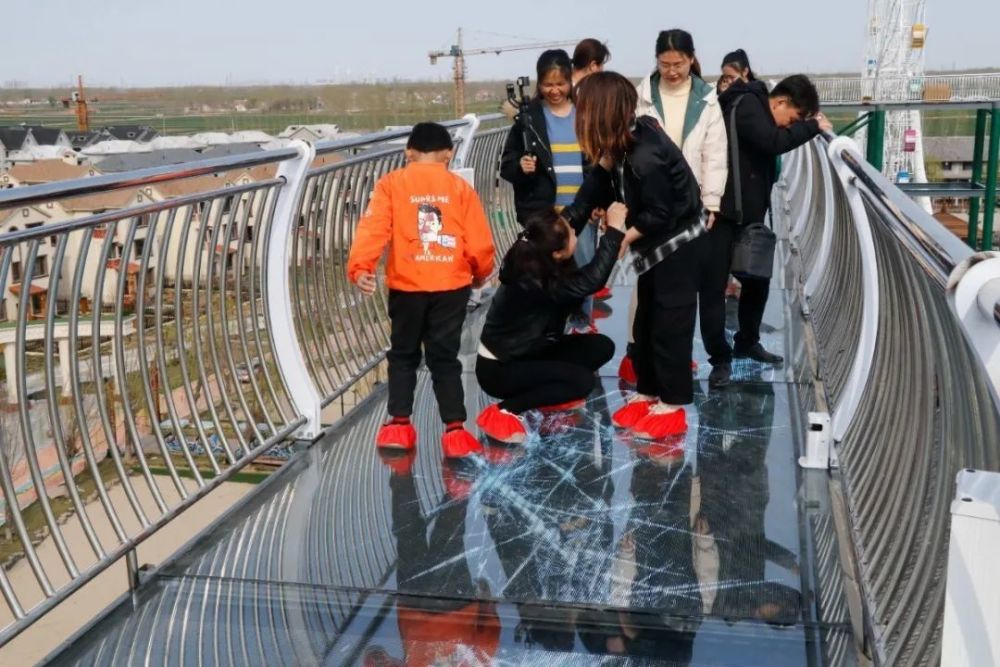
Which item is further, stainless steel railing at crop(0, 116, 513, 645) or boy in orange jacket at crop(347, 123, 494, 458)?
boy in orange jacket at crop(347, 123, 494, 458)

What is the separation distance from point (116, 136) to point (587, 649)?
115 m

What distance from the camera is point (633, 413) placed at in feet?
17.0

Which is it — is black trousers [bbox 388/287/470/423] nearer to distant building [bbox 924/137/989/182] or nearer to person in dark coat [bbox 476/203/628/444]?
person in dark coat [bbox 476/203/628/444]

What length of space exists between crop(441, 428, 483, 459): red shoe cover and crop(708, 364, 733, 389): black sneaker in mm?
1490

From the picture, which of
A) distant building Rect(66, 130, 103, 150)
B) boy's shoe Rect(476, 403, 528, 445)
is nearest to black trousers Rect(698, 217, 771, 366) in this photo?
boy's shoe Rect(476, 403, 528, 445)

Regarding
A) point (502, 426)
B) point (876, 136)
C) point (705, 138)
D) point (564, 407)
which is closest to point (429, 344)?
point (502, 426)

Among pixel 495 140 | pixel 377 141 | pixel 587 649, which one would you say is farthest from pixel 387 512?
pixel 495 140

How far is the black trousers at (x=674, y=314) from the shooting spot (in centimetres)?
484

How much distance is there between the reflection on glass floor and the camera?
10.4 feet

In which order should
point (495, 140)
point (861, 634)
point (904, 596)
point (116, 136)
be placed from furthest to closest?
point (116, 136)
point (495, 140)
point (861, 634)
point (904, 596)

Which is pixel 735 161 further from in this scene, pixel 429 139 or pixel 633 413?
pixel 429 139

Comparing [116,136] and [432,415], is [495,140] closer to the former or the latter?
[432,415]

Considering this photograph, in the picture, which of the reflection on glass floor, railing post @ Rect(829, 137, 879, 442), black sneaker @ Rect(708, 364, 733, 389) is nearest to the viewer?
the reflection on glass floor

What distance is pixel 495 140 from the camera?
9664mm
